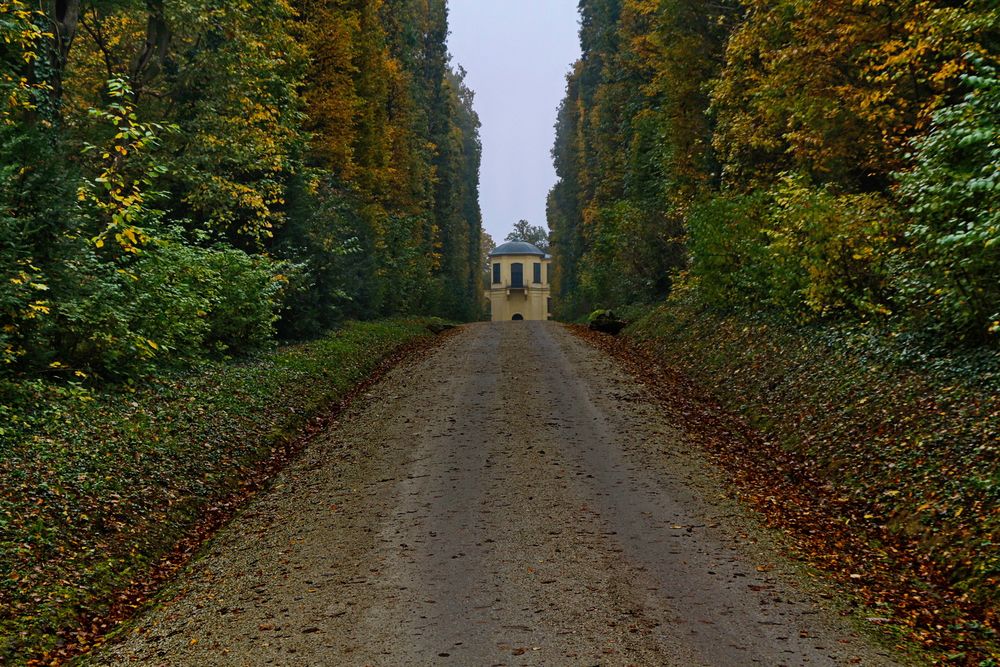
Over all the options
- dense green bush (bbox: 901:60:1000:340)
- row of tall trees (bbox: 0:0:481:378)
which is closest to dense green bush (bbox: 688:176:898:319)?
dense green bush (bbox: 901:60:1000:340)

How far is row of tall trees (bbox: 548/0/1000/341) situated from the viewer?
857 cm

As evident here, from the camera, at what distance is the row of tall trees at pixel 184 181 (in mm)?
9062

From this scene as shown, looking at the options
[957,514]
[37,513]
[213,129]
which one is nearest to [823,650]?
[957,514]

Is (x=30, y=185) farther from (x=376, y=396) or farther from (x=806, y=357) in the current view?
(x=806, y=357)

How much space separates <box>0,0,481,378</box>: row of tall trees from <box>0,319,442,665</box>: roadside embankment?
93cm

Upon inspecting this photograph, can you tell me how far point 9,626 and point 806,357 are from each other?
10.7m

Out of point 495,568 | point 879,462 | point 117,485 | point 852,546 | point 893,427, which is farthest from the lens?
point 893,427

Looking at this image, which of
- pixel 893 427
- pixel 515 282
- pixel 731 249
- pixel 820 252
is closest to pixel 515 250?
pixel 515 282

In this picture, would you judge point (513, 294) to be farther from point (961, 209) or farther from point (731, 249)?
point (961, 209)

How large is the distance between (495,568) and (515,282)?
70668 mm

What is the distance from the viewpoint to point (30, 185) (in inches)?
352

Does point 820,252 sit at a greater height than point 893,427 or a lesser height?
greater

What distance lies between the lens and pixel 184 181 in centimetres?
1480

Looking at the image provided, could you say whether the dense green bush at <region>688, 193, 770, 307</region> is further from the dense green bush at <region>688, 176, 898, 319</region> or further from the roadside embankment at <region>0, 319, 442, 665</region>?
the roadside embankment at <region>0, 319, 442, 665</region>
